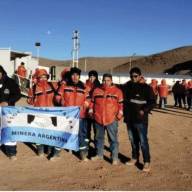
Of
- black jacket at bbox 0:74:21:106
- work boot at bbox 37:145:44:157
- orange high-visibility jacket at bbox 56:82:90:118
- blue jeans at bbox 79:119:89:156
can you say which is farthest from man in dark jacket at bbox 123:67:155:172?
black jacket at bbox 0:74:21:106

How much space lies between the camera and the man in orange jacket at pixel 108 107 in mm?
9602

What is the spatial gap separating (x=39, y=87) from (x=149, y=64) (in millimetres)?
131631

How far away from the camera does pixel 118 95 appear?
9.58 metres

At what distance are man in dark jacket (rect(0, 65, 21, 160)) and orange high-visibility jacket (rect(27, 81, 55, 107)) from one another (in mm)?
403

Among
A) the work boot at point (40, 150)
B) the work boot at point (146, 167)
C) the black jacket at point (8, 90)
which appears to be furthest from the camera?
the work boot at point (40, 150)

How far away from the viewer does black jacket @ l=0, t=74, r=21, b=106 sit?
10266 mm

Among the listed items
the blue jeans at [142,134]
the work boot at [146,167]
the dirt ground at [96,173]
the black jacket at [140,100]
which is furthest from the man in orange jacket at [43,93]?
the work boot at [146,167]

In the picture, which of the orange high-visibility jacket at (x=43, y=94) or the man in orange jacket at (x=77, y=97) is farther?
the orange high-visibility jacket at (x=43, y=94)

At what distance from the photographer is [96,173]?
29.6 feet

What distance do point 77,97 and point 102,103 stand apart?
1.98 feet

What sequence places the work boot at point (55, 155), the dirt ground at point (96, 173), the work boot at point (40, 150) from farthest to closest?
the work boot at point (40, 150)
the work boot at point (55, 155)
the dirt ground at point (96, 173)

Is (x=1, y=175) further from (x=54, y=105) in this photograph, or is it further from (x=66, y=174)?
(x=54, y=105)

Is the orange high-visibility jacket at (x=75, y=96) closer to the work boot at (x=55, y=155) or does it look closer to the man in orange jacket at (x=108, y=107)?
the man in orange jacket at (x=108, y=107)

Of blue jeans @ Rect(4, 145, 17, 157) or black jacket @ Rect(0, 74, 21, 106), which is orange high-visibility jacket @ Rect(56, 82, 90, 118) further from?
blue jeans @ Rect(4, 145, 17, 157)
